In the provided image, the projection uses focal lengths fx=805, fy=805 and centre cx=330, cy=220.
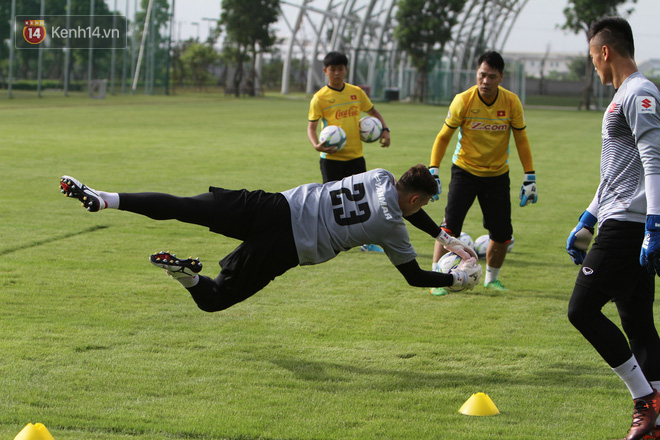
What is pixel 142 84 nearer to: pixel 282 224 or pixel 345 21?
pixel 345 21

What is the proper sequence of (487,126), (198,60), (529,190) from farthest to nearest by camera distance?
(198,60), (529,190), (487,126)

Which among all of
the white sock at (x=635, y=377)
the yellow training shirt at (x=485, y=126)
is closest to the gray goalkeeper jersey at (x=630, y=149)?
the white sock at (x=635, y=377)

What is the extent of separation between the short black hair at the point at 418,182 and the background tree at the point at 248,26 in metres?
56.7

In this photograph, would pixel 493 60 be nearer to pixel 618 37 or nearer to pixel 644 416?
pixel 618 37

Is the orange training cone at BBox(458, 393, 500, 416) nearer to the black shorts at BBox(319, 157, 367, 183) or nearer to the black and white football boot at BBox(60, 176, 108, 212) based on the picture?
the black and white football boot at BBox(60, 176, 108, 212)

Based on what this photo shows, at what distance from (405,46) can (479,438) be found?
59.1 m

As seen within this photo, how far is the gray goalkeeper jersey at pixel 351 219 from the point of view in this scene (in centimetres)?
511

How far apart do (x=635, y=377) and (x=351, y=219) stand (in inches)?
75.7

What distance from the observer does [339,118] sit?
974 centimetres

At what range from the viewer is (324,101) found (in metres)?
9.79

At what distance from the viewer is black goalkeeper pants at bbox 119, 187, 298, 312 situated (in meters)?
5.24

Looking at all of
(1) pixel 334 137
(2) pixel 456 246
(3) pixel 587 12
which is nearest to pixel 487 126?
(2) pixel 456 246
